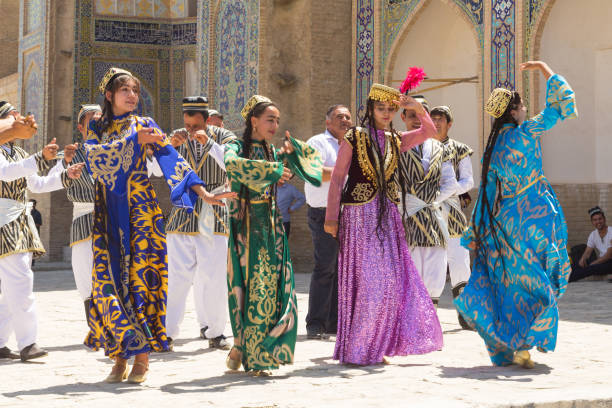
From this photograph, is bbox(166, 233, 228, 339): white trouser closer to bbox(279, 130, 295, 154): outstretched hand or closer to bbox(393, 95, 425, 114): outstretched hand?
bbox(279, 130, 295, 154): outstretched hand

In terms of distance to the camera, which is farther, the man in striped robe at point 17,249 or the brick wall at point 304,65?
the brick wall at point 304,65

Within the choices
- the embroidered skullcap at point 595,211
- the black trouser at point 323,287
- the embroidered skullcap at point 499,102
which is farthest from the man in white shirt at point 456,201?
the embroidered skullcap at point 595,211

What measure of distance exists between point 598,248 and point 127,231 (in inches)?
319

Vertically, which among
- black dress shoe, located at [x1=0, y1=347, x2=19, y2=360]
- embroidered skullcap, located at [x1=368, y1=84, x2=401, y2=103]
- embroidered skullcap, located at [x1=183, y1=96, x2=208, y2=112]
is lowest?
black dress shoe, located at [x1=0, y1=347, x2=19, y2=360]

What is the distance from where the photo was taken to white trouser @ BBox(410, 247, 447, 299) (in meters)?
6.68

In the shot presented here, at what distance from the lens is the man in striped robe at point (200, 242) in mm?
6441

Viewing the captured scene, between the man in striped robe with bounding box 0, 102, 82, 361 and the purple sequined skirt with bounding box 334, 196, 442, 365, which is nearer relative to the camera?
the purple sequined skirt with bounding box 334, 196, 442, 365

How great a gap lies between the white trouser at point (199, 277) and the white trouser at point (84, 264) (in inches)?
22.3

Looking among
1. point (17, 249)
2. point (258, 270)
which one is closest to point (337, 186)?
point (258, 270)

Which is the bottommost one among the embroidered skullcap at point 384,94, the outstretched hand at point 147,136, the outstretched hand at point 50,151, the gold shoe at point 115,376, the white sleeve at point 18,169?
the gold shoe at point 115,376

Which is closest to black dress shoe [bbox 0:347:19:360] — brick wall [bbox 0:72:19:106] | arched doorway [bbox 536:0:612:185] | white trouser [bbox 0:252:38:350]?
white trouser [bbox 0:252:38:350]

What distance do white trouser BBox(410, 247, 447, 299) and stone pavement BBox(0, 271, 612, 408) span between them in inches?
15.4

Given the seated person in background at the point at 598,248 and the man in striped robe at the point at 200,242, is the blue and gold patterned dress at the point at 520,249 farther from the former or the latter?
the seated person in background at the point at 598,248

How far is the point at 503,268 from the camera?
532 cm
